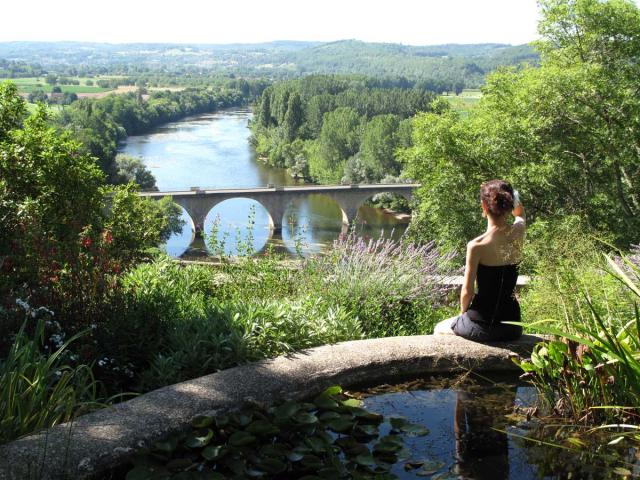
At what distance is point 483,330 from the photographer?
132 inches

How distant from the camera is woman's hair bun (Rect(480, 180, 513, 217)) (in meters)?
3.21

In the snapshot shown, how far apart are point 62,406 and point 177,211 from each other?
4011 centimetres

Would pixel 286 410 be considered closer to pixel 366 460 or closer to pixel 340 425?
pixel 340 425

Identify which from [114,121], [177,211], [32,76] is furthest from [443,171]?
[32,76]

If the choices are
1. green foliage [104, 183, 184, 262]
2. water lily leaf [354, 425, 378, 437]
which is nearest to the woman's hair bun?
water lily leaf [354, 425, 378, 437]

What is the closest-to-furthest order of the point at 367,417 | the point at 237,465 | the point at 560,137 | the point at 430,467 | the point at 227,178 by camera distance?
the point at 237,465 → the point at 430,467 → the point at 367,417 → the point at 560,137 → the point at 227,178

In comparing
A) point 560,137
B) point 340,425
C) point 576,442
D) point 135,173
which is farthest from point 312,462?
point 135,173

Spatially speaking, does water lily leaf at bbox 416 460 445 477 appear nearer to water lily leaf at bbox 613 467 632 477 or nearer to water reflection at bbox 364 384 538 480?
water reflection at bbox 364 384 538 480

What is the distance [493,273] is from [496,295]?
0.34ft

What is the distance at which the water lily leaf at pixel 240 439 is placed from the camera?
242 centimetres

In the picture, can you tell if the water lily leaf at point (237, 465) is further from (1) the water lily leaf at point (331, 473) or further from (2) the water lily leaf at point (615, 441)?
(2) the water lily leaf at point (615, 441)

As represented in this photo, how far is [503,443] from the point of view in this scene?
263 cm

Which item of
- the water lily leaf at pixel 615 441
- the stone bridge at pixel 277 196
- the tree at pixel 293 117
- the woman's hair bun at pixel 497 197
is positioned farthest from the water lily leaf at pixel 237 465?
the tree at pixel 293 117

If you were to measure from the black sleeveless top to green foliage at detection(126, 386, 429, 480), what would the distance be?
841 millimetres
